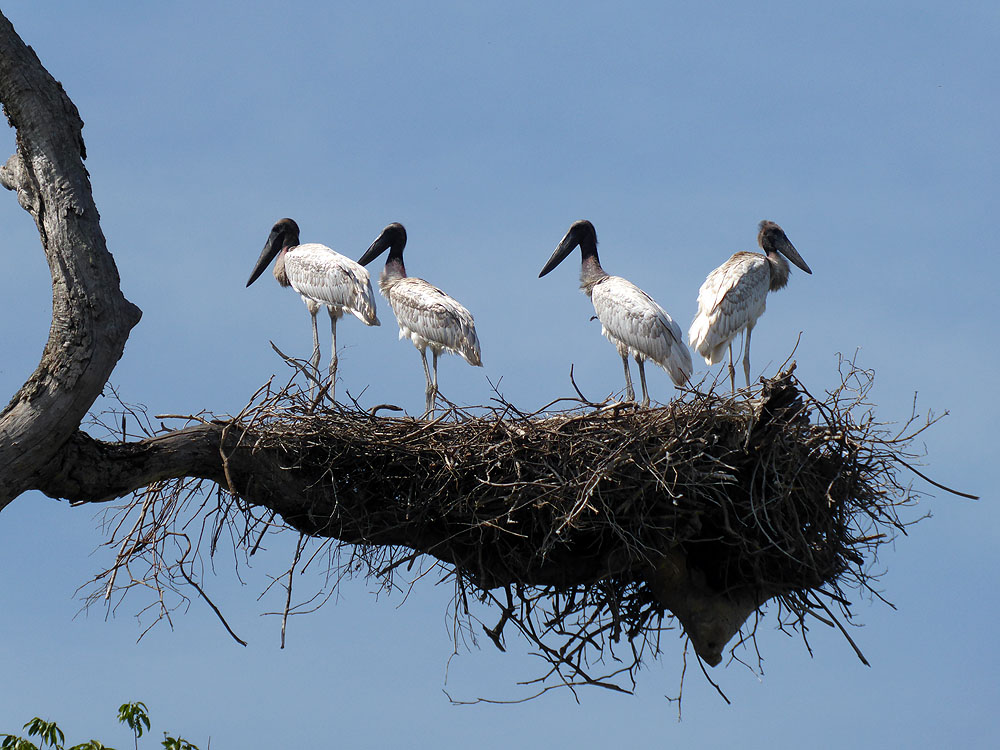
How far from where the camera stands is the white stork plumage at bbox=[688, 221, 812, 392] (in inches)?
447

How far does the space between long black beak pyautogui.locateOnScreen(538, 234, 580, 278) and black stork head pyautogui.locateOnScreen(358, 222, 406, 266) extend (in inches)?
56.4

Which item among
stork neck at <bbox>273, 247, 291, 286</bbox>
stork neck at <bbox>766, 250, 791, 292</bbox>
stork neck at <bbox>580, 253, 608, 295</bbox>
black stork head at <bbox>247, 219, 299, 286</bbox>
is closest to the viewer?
stork neck at <bbox>766, 250, 791, 292</bbox>

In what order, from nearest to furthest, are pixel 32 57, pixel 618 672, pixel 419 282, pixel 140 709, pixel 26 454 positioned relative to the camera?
pixel 26 454, pixel 32 57, pixel 140 709, pixel 618 672, pixel 419 282

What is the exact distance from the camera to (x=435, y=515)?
7680 mm

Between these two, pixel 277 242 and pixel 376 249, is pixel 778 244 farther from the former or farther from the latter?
pixel 277 242

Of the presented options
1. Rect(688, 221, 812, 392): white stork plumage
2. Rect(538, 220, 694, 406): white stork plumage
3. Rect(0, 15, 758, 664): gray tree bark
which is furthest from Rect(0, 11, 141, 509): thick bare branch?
Rect(688, 221, 812, 392): white stork plumage

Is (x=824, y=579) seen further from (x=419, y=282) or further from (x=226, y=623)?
(x=419, y=282)

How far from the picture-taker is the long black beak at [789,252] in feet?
40.4

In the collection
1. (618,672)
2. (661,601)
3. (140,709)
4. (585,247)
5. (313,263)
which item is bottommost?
(140,709)

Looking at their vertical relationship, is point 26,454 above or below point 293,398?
below

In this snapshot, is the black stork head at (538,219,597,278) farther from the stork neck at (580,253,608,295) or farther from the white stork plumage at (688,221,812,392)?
the white stork plumage at (688,221,812,392)

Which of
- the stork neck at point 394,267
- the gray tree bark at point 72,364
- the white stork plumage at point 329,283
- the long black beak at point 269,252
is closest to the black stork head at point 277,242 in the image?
the long black beak at point 269,252

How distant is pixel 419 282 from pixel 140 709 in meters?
5.87

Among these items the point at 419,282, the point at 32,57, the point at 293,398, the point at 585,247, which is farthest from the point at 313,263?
the point at 32,57
